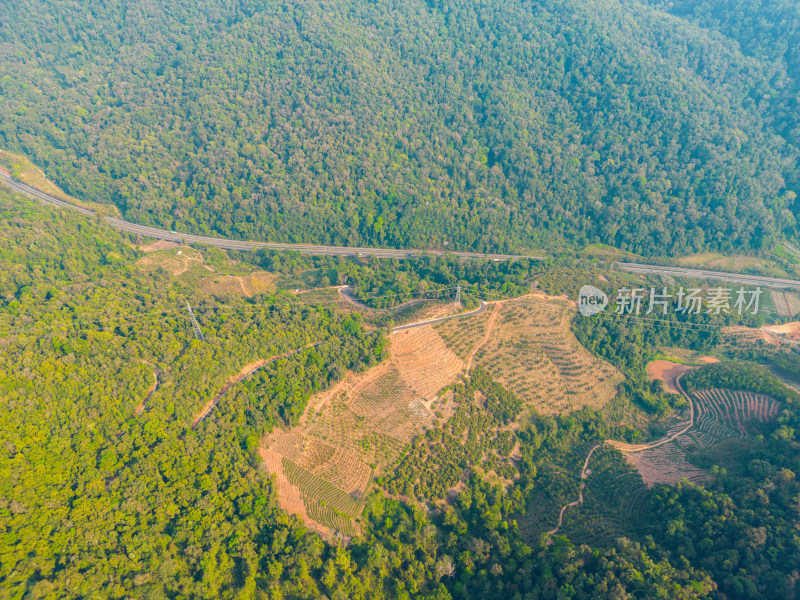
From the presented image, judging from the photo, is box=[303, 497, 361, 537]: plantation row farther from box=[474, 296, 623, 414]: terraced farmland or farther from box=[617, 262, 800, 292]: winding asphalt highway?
box=[617, 262, 800, 292]: winding asphalt highway

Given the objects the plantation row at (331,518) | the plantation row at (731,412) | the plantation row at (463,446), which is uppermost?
the plantation row at (731,412)

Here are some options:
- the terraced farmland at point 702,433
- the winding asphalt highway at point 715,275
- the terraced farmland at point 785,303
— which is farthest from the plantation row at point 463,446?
the terraced farmland at point 785,303

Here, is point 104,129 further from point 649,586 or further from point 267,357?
point 649,586

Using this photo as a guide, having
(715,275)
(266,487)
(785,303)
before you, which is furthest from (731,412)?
(266,487)

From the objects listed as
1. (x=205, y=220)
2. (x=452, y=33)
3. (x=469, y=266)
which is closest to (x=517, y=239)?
(x=469, y=266)

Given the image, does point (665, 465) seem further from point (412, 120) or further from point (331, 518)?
point (412, 120)

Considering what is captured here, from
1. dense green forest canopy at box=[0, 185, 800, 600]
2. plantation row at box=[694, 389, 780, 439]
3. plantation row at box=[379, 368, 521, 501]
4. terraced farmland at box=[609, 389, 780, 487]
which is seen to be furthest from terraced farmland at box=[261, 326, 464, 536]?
Result: plantation row at box=[694, 389, 780, 439]

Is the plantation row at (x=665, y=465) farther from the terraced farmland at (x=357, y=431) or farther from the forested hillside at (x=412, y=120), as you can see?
the forested hillside at (x=412, y=120)
